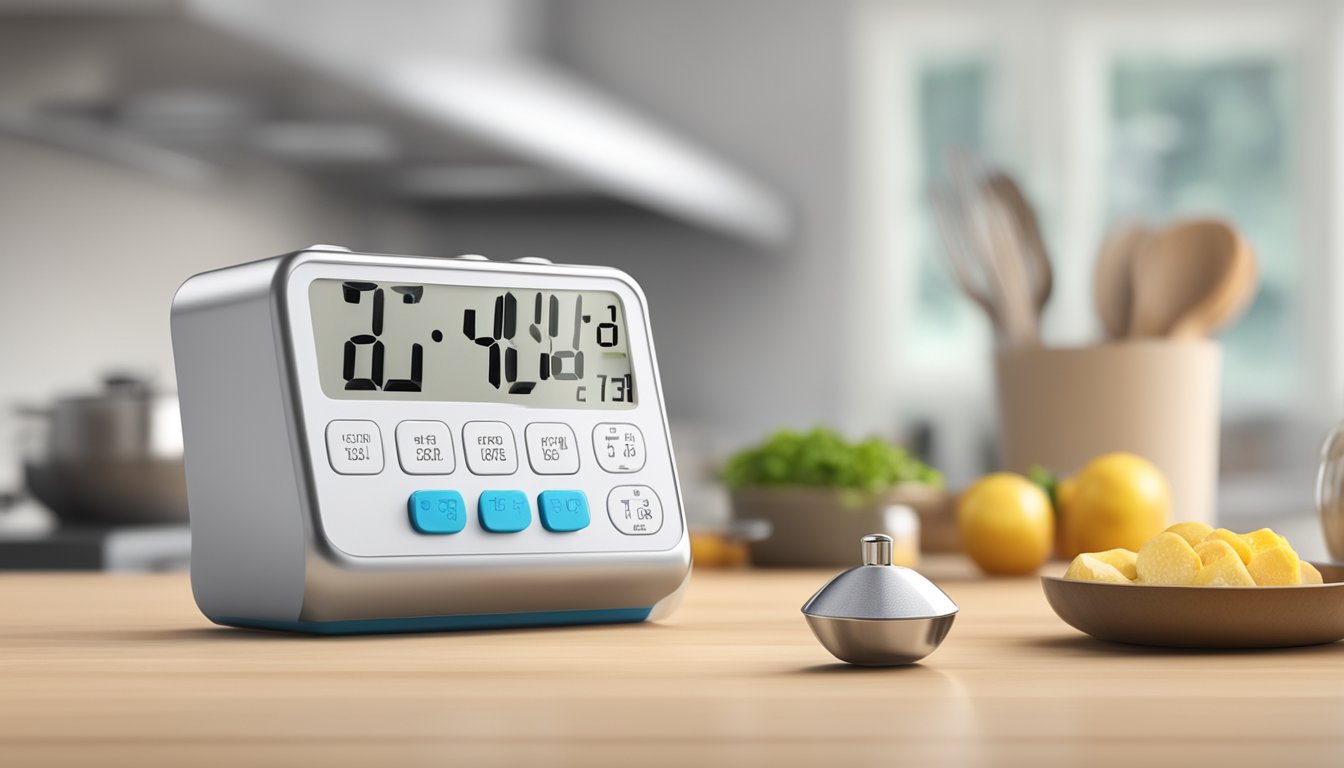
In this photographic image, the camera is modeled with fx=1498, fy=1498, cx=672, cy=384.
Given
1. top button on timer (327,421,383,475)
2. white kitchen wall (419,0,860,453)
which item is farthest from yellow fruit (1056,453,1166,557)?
white kitchen wall (419,0,860,453)

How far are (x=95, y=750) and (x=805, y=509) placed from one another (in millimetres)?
932

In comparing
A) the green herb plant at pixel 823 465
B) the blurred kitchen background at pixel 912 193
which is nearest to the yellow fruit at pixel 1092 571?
the green herb plant at pixel 823 465

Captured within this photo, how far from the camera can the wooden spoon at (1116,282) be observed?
153 cm

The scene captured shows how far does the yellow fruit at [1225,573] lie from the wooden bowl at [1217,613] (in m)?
0.02

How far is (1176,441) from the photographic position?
1.43m

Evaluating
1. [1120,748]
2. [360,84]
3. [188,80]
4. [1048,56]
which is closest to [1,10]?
[188,80]

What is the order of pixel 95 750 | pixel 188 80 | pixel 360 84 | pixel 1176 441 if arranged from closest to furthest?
pixel 95 750 → pixel 1176 441 → pixel 188 80 → pixel 360 84

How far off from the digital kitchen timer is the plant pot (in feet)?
1.67

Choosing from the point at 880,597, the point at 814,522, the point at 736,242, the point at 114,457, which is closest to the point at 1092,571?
the point at 880,597

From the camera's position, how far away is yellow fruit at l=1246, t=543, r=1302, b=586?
0.64 metres

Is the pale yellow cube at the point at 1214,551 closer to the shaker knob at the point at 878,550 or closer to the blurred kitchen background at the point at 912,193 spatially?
the shaker knob at the point at 878,550

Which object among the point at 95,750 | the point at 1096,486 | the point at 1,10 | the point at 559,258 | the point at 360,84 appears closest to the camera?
the point at 95,750

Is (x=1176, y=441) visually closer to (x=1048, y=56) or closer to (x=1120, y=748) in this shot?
(x=1120, y=748)

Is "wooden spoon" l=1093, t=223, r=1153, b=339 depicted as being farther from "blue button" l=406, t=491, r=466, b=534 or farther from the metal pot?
the metal pot
